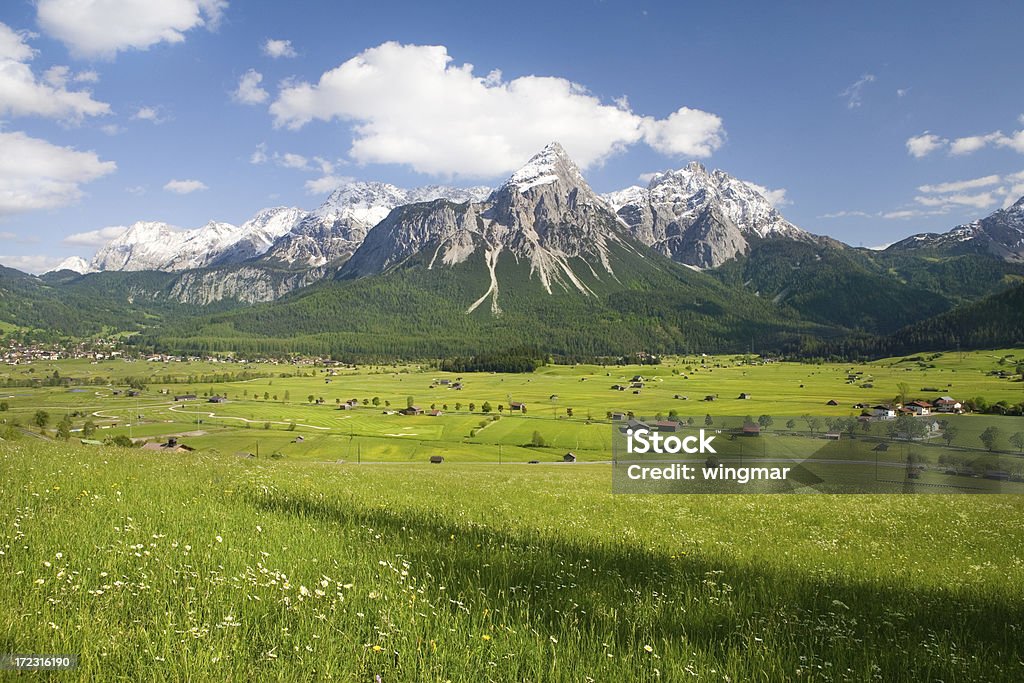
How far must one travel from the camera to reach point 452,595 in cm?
613

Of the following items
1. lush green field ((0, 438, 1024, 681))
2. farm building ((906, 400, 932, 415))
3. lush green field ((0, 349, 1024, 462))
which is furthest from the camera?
farm building ((906, 400, 932, 415))

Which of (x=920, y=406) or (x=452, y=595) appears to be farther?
(x=920, y=406)

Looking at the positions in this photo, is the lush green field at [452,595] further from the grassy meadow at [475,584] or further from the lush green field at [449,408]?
the lush green field at [449,408]

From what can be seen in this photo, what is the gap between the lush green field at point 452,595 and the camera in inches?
174

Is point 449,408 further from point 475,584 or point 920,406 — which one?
point 475,584

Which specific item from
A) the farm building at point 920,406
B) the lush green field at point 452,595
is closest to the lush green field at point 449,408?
the farm building at point 920,406

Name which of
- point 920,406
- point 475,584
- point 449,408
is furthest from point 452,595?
point 449,408

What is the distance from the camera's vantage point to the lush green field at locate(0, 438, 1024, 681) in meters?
4.43

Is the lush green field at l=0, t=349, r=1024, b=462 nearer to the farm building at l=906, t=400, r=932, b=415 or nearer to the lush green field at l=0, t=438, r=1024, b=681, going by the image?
the farm building at l=906, t=400, r=932, b=415

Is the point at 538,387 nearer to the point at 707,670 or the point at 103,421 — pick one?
the point at 103,421

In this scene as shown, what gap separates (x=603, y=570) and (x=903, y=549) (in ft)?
29.9

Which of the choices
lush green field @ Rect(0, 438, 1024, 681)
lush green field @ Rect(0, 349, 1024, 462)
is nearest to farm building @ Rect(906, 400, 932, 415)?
lush green field @ Rect(0, 349, 1024, 462)

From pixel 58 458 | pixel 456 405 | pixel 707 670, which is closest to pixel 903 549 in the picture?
pixel 707 670

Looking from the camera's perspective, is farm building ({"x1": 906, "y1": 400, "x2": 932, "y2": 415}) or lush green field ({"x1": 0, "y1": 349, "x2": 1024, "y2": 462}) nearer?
lush green field ({"x1": 0, "y1": 349, "x2": 1024, "y2": 462})
